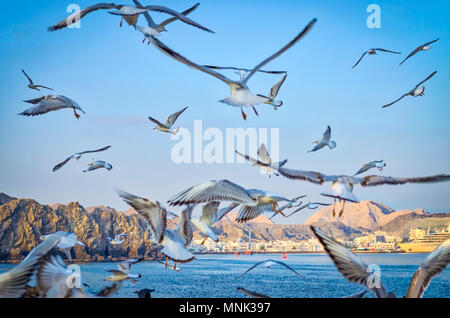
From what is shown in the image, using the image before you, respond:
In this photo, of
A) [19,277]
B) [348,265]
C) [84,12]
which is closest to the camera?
[348,265]

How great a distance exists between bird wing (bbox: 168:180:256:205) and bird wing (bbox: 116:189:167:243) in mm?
248

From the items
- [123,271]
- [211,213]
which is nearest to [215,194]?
[211,213]

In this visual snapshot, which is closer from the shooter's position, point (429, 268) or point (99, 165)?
point (429, 268)

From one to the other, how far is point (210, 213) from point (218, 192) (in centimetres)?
67

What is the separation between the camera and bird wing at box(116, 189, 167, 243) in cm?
407

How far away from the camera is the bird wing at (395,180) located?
355 cm

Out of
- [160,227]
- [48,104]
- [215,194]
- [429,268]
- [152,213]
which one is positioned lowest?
[429,268]

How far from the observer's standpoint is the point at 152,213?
4137 mm

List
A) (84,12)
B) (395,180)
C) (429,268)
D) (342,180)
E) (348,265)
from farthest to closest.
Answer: (84,12), (342,180), (395,180), (429,268), (348,265)

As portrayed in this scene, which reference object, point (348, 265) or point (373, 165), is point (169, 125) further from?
point (348, 265)

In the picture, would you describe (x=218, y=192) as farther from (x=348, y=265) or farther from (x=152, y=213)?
(x=348, y=265)

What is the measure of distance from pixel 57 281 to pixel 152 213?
85cm

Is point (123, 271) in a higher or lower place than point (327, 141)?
lower

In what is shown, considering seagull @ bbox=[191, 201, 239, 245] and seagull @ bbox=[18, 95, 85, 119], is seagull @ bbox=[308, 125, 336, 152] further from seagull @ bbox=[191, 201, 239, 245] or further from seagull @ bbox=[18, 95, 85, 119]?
seagull @ bbox=[18, 95, 85, 119]
